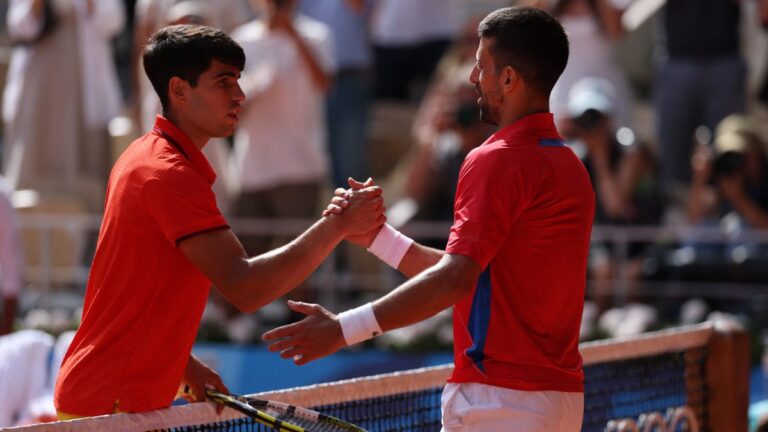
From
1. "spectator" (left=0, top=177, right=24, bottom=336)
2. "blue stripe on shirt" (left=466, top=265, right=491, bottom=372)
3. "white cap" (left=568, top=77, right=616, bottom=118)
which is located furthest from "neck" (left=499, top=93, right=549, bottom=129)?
"white cap" (left=568, top=77, right=616, bottom=118)

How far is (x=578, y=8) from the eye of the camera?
1105 centimetres

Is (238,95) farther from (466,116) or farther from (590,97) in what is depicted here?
(590,97)

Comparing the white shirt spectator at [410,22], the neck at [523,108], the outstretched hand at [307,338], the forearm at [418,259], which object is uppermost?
the white shirt spectator at [410,22]

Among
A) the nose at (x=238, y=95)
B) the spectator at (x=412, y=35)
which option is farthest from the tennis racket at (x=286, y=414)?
the spectator at (x=412, y=35)

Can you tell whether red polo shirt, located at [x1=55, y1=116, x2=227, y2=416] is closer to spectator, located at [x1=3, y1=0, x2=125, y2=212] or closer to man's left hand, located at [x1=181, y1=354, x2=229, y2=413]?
man's left hand, located at [x1=181, y1=354, x2=229, y2=413]

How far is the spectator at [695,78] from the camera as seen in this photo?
1098 cm

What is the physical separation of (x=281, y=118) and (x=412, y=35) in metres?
2.14

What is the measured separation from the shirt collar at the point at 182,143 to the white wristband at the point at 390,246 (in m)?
0.61

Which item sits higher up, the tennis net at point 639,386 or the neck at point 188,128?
the neck at point 188,128

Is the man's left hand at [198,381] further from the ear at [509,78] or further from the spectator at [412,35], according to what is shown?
the spectator at [412,35]

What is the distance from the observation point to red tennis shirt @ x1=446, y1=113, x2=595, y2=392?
3.87 metres

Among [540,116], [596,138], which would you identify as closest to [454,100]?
[596,138]

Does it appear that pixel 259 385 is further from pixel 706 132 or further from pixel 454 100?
pixel 706 132

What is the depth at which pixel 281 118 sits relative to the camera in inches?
428
